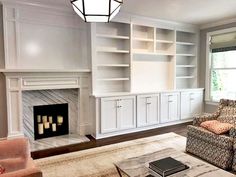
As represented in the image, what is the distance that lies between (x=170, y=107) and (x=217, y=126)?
2.07 meters

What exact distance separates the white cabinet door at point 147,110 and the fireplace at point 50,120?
164 cm

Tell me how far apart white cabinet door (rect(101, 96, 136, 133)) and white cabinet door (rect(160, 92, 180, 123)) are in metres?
0.86

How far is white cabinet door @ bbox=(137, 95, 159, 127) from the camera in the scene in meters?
4.60

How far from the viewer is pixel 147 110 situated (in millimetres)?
4699

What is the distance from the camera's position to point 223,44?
5.14 m

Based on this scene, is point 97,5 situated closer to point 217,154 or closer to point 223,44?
point 217,154

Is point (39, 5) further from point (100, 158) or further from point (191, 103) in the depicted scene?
point (191, 103)

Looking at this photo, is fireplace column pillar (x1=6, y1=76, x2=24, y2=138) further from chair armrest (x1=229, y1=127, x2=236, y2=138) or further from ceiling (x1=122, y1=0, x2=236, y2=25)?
chair armrest (x1=229, y1=127, x2=236, y2=138)

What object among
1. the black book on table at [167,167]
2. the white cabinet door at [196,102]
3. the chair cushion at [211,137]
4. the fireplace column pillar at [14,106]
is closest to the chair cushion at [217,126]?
the chair cushion at [211,137]

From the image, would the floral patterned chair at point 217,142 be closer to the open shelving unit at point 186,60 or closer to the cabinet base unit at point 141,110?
the cabinet base unit at point 141,110

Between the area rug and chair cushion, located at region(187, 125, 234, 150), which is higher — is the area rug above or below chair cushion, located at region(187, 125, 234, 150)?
below

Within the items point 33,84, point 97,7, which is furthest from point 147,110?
point 97,7

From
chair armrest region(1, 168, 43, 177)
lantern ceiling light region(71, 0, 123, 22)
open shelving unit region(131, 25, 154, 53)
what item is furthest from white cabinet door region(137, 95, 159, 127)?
chair armrest region(1, 168, 43, 177)

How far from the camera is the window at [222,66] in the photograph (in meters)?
5.04
